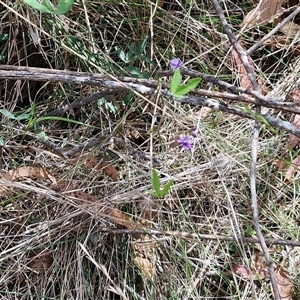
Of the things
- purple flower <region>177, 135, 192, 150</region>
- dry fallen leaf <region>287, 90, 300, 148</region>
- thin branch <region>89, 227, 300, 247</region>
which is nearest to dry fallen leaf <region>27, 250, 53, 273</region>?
thin branch <region>89, 227, 300, 247</region>

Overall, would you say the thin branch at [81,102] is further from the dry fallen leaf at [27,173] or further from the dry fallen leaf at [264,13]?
the dry fallen leaf at [264,13]

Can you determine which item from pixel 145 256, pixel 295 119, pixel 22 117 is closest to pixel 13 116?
pixel 22 117

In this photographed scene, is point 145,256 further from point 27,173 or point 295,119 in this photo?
point 295,119

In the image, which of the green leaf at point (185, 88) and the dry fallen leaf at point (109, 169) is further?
the dry fallen leaf at point (109, 169)

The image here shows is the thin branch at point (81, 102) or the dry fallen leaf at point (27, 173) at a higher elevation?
the thin branch at point (81, 102)

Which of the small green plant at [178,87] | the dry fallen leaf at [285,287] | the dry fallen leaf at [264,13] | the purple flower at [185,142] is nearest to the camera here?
the small green plant at [178,87]

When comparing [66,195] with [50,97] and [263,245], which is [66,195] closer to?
[50,97]

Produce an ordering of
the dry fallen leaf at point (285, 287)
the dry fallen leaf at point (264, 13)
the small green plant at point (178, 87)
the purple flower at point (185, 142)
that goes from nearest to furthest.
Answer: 1. the small green plant at point (178, 87)
2. the purple flower at point (185, 142)
3. the dry fallen leaf at point (285, 287)
4. the dry fallen leaf at point (264, 13)

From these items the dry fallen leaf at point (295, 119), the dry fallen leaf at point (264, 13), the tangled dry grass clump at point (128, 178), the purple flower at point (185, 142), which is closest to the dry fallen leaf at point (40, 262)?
the tangled dry grass clump at point (128, 178)

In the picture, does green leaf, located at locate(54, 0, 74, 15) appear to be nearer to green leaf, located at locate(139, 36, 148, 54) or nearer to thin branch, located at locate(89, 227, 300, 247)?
green leaf, located at locate(139, 36, 148, 54)
